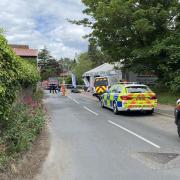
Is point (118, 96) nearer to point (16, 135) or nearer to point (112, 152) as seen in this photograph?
point (112, 152)

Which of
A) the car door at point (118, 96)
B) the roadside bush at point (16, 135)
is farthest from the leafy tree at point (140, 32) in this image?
the roadside bush at point (16, 135)

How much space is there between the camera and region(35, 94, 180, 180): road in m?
7.11

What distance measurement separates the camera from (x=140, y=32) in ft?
90.2

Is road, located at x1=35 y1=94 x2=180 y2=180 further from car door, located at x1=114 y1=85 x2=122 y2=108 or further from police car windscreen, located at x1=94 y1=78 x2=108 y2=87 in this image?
police car windscreen, located at x1=94 y1=78 x2=108 y2=87

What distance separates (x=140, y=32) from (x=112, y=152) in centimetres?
1947

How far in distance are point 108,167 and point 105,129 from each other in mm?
5642

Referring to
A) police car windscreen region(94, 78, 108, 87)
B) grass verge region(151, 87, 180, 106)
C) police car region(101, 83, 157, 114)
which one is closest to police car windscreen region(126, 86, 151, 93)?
police car region(101, 83, 157, 114)

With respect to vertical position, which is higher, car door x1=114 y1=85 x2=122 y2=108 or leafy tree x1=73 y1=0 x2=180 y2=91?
leafy tree x1=73 y1=0 x2=180 y2=91

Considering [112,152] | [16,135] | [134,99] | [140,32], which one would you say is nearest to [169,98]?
[140,32]

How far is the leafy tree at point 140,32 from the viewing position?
86.4 ft

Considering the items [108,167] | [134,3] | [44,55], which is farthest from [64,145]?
[44,55]

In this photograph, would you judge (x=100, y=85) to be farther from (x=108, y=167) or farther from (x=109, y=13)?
(x=108, y=167)

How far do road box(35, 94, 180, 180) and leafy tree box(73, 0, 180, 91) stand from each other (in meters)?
12.6

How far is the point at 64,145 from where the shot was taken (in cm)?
1013
